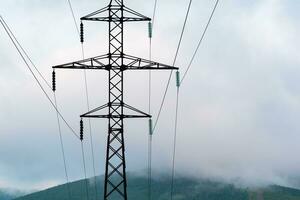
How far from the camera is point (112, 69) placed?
53.2 meters

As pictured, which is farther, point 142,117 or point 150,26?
point 150,26

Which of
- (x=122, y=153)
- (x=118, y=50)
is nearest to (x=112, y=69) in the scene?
(x=118, y=50)

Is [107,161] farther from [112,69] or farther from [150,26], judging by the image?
[150,26]

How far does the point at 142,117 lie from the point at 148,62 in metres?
4.58

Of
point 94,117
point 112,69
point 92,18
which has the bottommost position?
point 94,117

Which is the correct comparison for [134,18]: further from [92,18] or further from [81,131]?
[81,131]

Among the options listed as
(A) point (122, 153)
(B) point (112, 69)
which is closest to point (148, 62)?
(B) point (112, 69)

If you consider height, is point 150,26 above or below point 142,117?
above

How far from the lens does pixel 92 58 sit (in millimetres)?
51094

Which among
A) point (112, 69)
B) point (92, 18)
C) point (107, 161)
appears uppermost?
point (92, 18)

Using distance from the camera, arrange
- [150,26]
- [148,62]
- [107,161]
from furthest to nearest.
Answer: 1. [150,26]
2. [107,161]
3. [148,62]

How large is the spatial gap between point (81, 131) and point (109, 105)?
244 inches

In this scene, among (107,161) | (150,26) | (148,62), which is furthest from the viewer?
(150,26)

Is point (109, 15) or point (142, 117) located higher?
point (109, 15)
